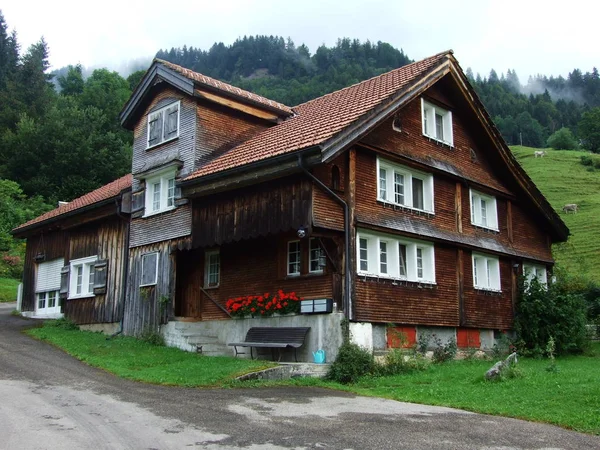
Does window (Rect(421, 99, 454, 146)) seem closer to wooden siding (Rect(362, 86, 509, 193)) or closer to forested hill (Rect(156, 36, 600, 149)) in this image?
wooden siding (Rect(362, 86, 509, 193))

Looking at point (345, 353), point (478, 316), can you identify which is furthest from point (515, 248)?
point (345, 353)

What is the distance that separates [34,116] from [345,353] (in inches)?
2189

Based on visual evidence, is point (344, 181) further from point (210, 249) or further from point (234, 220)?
point (210, 249)

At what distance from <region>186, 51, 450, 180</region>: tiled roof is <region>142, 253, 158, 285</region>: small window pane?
3672 mm

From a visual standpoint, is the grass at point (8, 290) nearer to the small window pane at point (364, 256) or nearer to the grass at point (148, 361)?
the grass at point (148, 361)

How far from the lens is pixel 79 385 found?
45.7 feet

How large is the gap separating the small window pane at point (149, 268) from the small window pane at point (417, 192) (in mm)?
8763

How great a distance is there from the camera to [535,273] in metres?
26.5

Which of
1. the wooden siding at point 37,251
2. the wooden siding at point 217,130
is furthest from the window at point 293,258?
the wooden siding at point 37,251

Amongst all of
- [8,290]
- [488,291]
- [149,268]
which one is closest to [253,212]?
[149,268]

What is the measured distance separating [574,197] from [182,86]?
186 ft

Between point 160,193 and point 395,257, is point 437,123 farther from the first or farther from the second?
point 160,193

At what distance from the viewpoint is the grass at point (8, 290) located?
34.9 m

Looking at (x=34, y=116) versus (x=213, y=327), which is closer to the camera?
(x=213, y=327)
